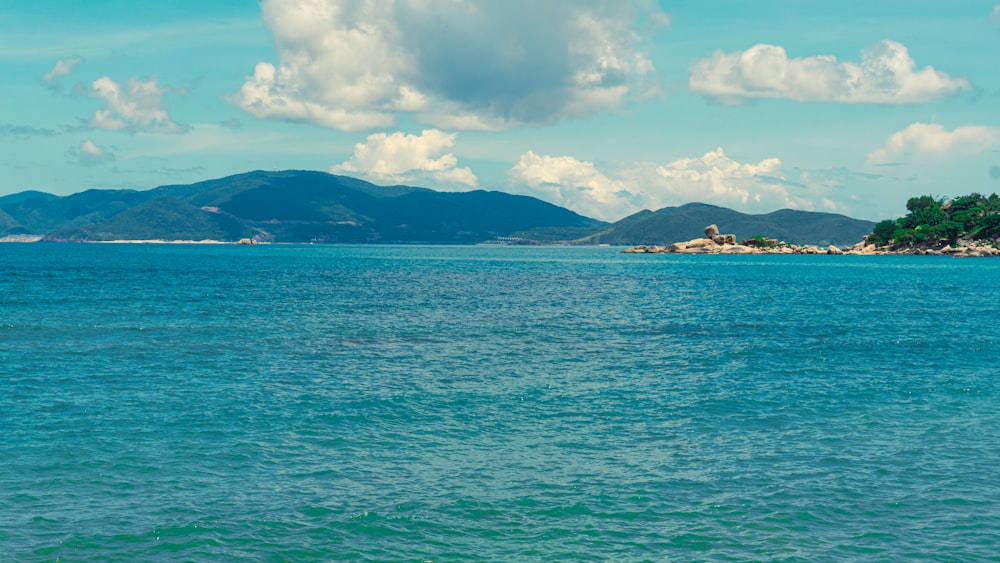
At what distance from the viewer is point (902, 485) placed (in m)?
24.0

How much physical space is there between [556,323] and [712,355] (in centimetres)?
2115

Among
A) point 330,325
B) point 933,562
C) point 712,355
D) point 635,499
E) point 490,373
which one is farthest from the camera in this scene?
point 330,325

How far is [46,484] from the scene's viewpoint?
23.8 metres

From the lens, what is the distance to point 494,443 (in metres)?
28.8

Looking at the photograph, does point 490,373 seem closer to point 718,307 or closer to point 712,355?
point 712,355

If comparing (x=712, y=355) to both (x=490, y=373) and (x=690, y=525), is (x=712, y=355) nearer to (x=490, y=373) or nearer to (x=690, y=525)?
(x=490, y=373)

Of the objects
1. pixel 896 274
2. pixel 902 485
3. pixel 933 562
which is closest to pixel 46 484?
pixel 933 562

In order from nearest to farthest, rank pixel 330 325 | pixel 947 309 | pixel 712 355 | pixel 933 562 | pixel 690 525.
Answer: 1. pixel 933 562
2. pixel 690 525
3. pixel 712 355
4. pixel 330 325
5. pixel 947 309

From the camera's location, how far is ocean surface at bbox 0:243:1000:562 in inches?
787

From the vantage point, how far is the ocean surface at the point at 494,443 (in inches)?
787

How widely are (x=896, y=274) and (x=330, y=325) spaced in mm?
135933

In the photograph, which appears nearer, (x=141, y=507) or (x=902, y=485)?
(x=141, y=507)

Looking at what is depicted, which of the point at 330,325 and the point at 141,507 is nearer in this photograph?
the point at 141,507

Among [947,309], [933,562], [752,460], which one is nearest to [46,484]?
[752,460]
